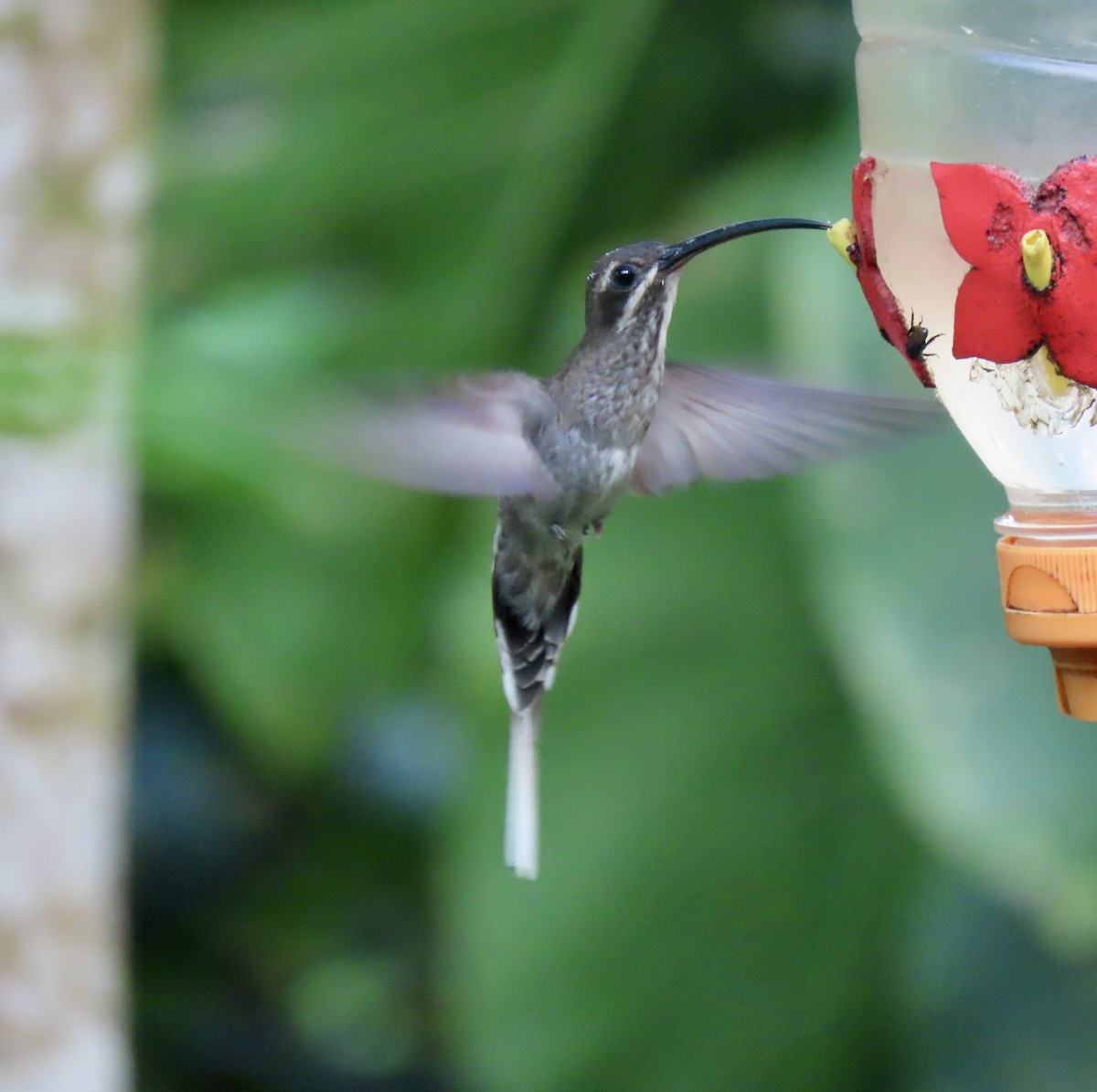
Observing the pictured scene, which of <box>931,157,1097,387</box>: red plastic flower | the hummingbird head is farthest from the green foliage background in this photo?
<box>931,157,1097,387</box>: red plastic flower

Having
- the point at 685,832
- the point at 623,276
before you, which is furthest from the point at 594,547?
the point at 623,276

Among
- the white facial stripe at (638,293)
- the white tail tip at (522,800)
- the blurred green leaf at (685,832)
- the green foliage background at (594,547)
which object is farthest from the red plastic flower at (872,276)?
the blurred green leaf at (685,832)

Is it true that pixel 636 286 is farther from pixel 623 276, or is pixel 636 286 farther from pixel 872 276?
pixel 872 276

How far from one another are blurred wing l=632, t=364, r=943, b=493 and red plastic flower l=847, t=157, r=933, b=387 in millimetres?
137

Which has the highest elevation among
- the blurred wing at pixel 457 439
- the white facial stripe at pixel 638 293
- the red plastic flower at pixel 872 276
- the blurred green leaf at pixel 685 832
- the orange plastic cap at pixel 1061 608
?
the red plastic flower at pixel 872 276

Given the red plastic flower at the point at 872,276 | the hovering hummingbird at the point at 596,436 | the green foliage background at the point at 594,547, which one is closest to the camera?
the red plastic flower at the point at 872,276

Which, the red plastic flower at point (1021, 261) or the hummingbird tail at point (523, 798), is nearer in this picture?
the red plastic flower at point (1021, 261)

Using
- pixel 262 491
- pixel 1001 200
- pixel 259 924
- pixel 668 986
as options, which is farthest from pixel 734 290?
pixel 259 924

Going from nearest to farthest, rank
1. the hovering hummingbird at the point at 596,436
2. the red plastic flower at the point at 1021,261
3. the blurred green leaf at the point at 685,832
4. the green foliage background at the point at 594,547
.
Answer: the red plastic flower at the point at 1021,261 → the hovering hummingbird at the point at 596,436 → the green foliage background at the point at 594,547 → the blurred green leaf at the point at 685,832

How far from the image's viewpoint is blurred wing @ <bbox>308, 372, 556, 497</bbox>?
1340mm

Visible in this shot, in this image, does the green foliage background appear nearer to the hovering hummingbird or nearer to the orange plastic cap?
the hovering hummingbird

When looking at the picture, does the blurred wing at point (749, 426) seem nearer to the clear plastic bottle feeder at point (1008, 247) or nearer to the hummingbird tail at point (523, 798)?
the clear plastic bottle feeder at point (1008, 247)

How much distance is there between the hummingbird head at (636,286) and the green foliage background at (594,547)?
0.97 m

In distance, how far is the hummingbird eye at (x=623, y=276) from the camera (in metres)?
1.67
